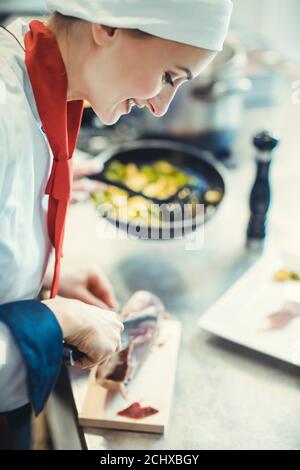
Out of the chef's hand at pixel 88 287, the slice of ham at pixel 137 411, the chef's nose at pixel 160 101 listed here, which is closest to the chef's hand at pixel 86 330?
the slice of ham at pixel 137 411

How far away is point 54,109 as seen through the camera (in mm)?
743

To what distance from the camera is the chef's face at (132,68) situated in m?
0.68

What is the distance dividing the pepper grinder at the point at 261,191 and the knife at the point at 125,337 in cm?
39

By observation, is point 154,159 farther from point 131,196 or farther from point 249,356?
point 249,356

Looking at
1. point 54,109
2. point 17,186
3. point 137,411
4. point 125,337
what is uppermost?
point 54,109

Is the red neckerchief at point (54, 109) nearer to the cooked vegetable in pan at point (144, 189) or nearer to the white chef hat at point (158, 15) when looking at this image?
the white chef hat at point (158, 15)

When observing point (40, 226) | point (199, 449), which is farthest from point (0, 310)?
point (199, 449)

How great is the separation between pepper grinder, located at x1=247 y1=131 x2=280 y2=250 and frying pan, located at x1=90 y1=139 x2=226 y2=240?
8cm

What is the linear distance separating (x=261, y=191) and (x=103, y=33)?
627 mm

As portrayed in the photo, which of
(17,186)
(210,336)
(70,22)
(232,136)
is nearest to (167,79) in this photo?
(70,22)

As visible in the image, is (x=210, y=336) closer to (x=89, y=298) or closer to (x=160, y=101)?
(x=89, y=298)

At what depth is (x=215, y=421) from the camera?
836 millimetres

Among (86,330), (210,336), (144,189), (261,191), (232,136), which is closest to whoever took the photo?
(86,330)
